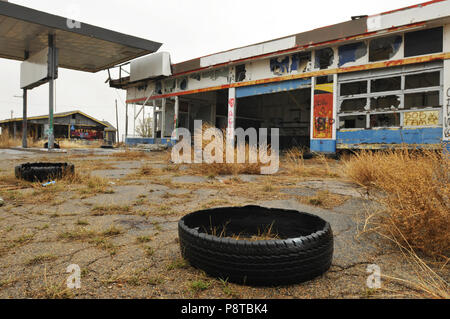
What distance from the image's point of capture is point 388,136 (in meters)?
8.36

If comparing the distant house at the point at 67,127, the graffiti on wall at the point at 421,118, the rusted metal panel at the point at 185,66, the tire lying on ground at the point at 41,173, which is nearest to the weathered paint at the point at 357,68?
the graffiti on wall at the point at 421,118

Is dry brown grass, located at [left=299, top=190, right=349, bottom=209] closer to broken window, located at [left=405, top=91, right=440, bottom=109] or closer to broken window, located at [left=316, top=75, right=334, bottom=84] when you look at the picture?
broken window, located at [left=316, top=75, right=334, bottom=84]

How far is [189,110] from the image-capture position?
1742 cm

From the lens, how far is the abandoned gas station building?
7.62 metres

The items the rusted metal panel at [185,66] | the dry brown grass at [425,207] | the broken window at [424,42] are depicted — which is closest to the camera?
the dry brown grass at [425,207]

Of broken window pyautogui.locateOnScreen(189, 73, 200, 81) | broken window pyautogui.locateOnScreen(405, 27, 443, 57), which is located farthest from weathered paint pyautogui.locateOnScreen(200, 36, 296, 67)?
broken window pyautogui.locateOnScreen(405, 27, 443, 57)

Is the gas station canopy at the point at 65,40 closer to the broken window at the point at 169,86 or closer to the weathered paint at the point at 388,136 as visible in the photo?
the broken window at the point at 169,86

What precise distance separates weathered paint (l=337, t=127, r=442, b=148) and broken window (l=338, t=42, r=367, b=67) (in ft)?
7.70

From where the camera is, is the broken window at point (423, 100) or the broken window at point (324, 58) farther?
the broken window at point (423, 100)

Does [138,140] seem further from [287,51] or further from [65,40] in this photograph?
[287,51]

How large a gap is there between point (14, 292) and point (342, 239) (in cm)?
200

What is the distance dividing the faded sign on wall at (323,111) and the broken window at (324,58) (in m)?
0.69

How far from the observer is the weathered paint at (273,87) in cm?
1023

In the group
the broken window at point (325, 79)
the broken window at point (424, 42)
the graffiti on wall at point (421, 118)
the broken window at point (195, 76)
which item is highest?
the broken window at point (195, 76)
